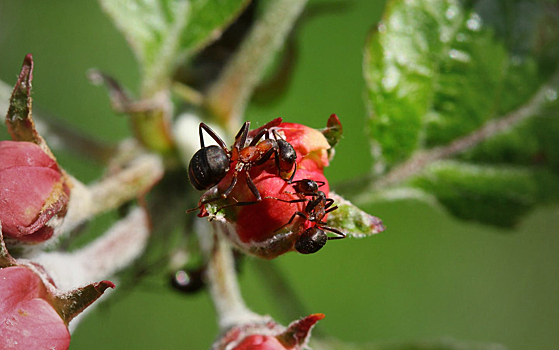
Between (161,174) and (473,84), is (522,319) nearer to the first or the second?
(473,84)

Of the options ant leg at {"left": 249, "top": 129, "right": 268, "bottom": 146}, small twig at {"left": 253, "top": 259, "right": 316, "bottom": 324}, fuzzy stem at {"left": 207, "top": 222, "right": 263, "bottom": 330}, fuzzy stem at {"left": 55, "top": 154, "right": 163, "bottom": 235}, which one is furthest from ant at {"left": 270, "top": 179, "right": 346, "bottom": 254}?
small twig at {"left": 253, "top": 259, "right": 316, "bottom": 324}

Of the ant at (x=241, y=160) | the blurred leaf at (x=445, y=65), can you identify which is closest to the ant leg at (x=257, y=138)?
the ant at (x=241, y=160)

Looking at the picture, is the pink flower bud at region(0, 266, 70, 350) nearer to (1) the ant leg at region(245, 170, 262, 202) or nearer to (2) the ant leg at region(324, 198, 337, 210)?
(1) the ant leg at region(245, 170, 262, 202)

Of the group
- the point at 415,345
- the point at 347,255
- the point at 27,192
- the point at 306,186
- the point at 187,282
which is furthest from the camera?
the point at 347,255

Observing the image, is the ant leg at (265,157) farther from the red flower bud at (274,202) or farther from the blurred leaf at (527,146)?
the blurred leaf at (527,146)

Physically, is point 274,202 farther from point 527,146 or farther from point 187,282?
point 527,146

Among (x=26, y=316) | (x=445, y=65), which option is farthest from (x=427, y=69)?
(x=26, y=316)
